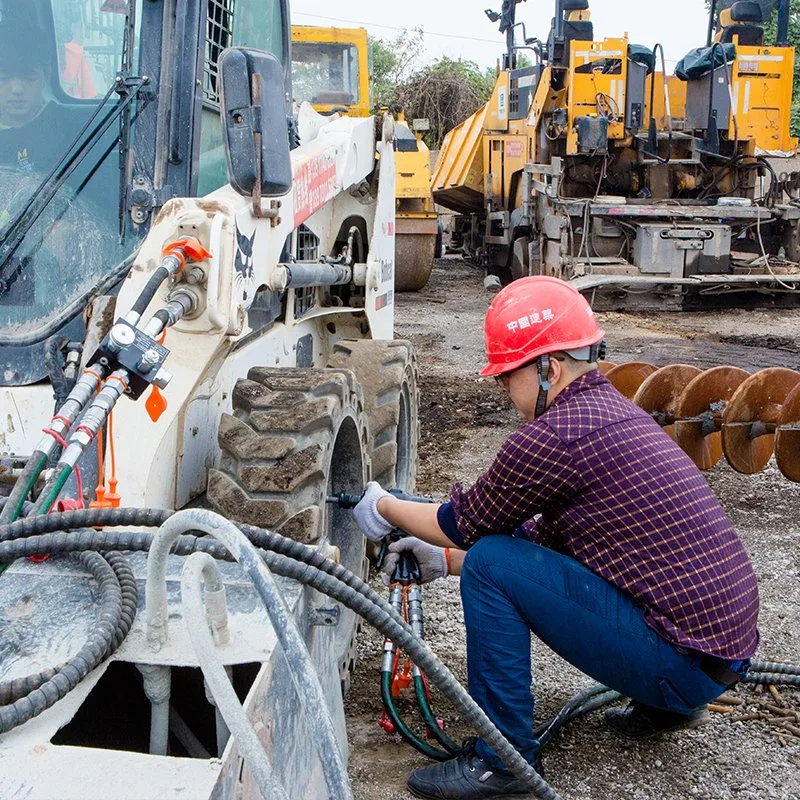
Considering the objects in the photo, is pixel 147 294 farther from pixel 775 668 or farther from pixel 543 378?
pixel 775 668

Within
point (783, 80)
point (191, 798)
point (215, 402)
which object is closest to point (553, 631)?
point (215, 402)

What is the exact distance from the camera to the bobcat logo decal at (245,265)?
298 cm

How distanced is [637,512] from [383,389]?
70.9 inches

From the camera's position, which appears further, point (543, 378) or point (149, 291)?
point (543, 378)

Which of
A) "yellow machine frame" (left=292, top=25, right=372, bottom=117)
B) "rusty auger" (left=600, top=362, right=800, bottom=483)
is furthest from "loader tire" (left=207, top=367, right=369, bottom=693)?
"yellow machine frame" (left=292, top=25, right=372, bottom=117)

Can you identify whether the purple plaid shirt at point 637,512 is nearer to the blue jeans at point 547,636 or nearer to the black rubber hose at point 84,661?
the blue jeans at point 547,636

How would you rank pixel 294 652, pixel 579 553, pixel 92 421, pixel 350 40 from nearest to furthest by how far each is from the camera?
pixel 294 652, pixel 92 421, pixel 579 553, pixel 350 40

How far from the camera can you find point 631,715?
3.39 meters

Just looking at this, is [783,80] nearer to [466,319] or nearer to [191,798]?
[466,319]

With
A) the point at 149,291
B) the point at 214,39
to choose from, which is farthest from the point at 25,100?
the point at 149,291

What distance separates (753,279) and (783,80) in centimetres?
242

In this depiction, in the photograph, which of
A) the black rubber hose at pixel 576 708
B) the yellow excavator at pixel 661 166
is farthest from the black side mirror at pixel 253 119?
the yellow excavator at pixel 661 166

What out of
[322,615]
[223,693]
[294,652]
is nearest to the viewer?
[223,693]

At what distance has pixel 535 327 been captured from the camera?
2943mm
